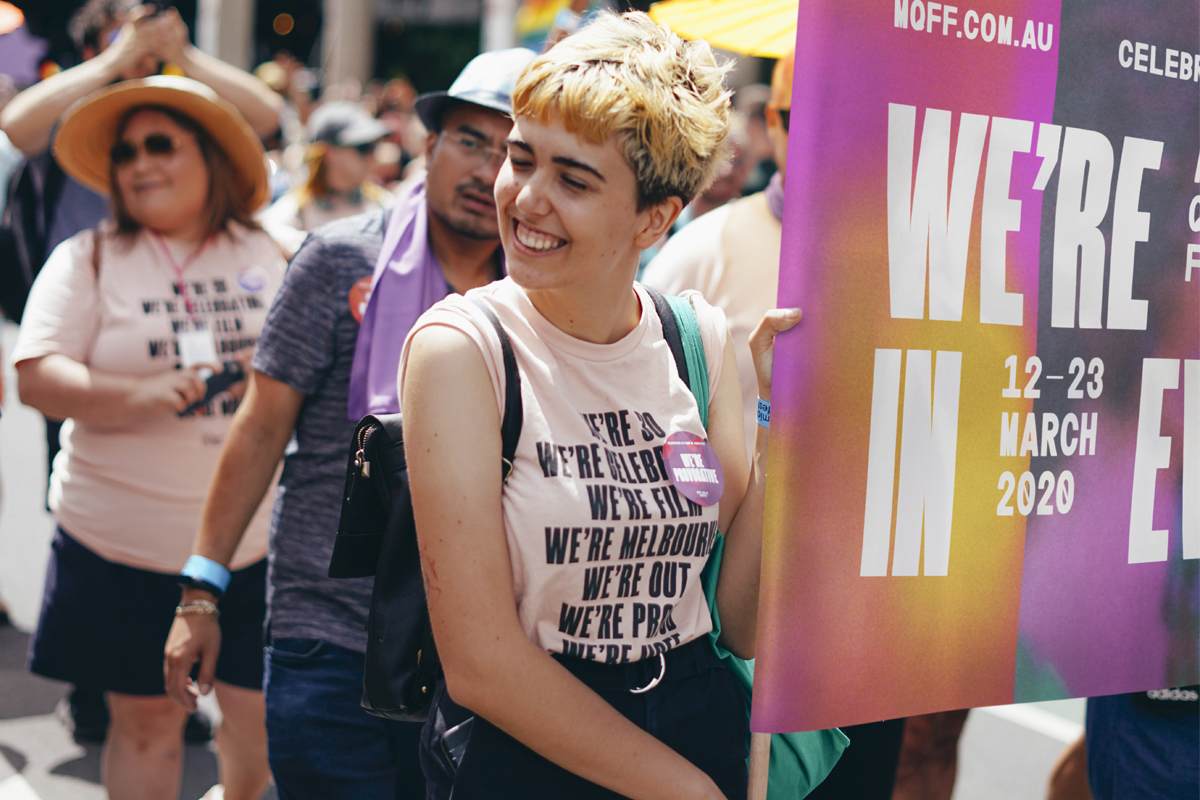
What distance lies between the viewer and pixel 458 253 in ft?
8.09

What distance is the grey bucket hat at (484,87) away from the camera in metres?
2.38

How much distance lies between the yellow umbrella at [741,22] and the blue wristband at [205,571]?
4.83 feet

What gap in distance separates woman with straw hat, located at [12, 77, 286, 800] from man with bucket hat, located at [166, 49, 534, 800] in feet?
1.93

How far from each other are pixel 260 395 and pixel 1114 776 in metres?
1.93

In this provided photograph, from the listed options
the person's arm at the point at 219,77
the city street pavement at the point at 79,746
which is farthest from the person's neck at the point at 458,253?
the city street pavement at the point at 79,746

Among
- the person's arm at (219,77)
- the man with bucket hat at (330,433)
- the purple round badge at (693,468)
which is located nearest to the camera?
the purple round badge at (693,468)

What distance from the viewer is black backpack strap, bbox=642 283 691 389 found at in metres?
1.82

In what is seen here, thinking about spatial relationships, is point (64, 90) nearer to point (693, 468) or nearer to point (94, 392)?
point (94, 392)

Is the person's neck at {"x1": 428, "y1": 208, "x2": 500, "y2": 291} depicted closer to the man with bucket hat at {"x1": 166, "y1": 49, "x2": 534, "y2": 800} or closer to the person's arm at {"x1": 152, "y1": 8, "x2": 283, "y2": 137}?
the man with bucket hat at {"x1": 166, "y1": 49, "x2": 534, "y2": 800}

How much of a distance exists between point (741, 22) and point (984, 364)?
1.16 m

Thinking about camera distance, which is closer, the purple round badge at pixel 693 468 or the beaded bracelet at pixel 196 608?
the purple round badge at pixel 693 468

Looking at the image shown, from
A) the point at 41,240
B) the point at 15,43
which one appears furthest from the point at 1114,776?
the point at 15,43

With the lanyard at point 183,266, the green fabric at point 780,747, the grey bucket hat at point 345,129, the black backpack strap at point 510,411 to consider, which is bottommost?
the green fabric at point 780,747

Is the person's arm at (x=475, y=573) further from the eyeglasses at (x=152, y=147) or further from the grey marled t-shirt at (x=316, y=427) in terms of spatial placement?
the eyeglasses at (x=152, y=147)
